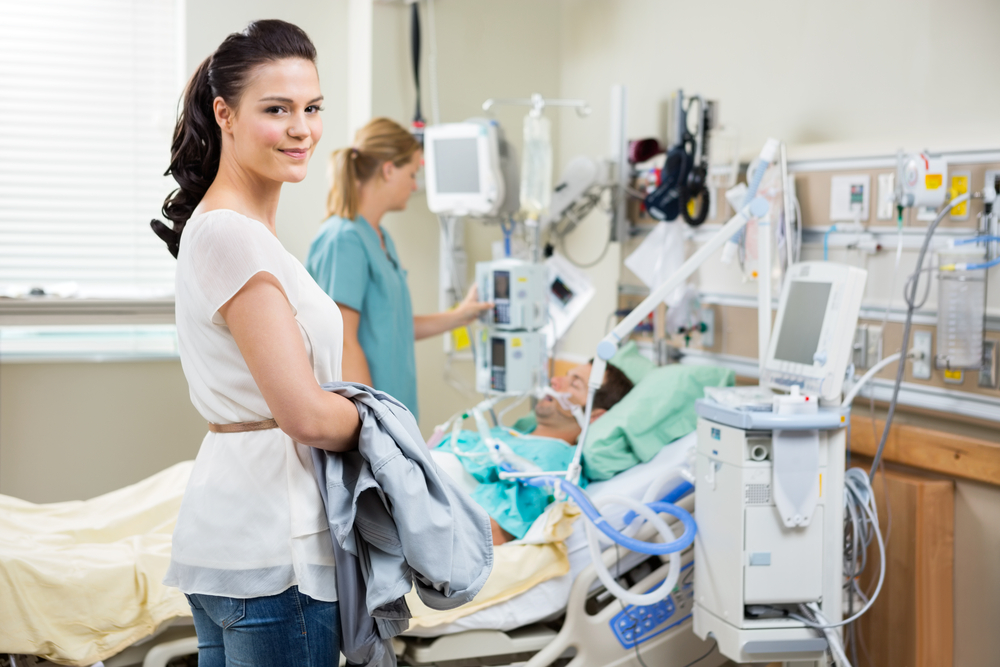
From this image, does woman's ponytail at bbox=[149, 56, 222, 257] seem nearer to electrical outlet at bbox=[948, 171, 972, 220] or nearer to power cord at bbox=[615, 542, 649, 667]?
power cord at bbox=[615, 542, 649, 667]

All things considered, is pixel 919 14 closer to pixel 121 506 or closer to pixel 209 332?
pixel 209 332

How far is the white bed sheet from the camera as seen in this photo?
210 centimetres

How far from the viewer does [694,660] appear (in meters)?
2.30

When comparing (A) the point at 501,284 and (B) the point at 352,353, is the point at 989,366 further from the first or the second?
(B) the point at 352,353

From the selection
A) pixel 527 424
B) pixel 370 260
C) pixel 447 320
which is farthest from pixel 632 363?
pixel 370 260

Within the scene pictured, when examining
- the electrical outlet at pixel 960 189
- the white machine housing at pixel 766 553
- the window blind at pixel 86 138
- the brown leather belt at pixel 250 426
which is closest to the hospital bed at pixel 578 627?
the white machine housing at pixel 766 553

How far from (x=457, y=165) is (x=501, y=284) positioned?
0.48 m

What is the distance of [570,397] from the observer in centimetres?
282

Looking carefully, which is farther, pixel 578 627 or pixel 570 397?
pixel 570 397

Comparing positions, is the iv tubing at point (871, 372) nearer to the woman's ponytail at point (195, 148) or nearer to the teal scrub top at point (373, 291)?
the teal scrub top at point (373, 291)

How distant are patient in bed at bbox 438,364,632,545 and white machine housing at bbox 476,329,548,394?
96mm

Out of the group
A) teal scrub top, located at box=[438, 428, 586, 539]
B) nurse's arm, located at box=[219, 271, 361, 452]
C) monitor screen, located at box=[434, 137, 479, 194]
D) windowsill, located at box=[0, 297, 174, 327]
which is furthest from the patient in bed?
windowsill, located at box=[0, 297, 174, 327]

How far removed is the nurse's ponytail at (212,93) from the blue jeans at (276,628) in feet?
1.69

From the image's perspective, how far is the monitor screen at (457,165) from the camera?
→ 2.90 metres
